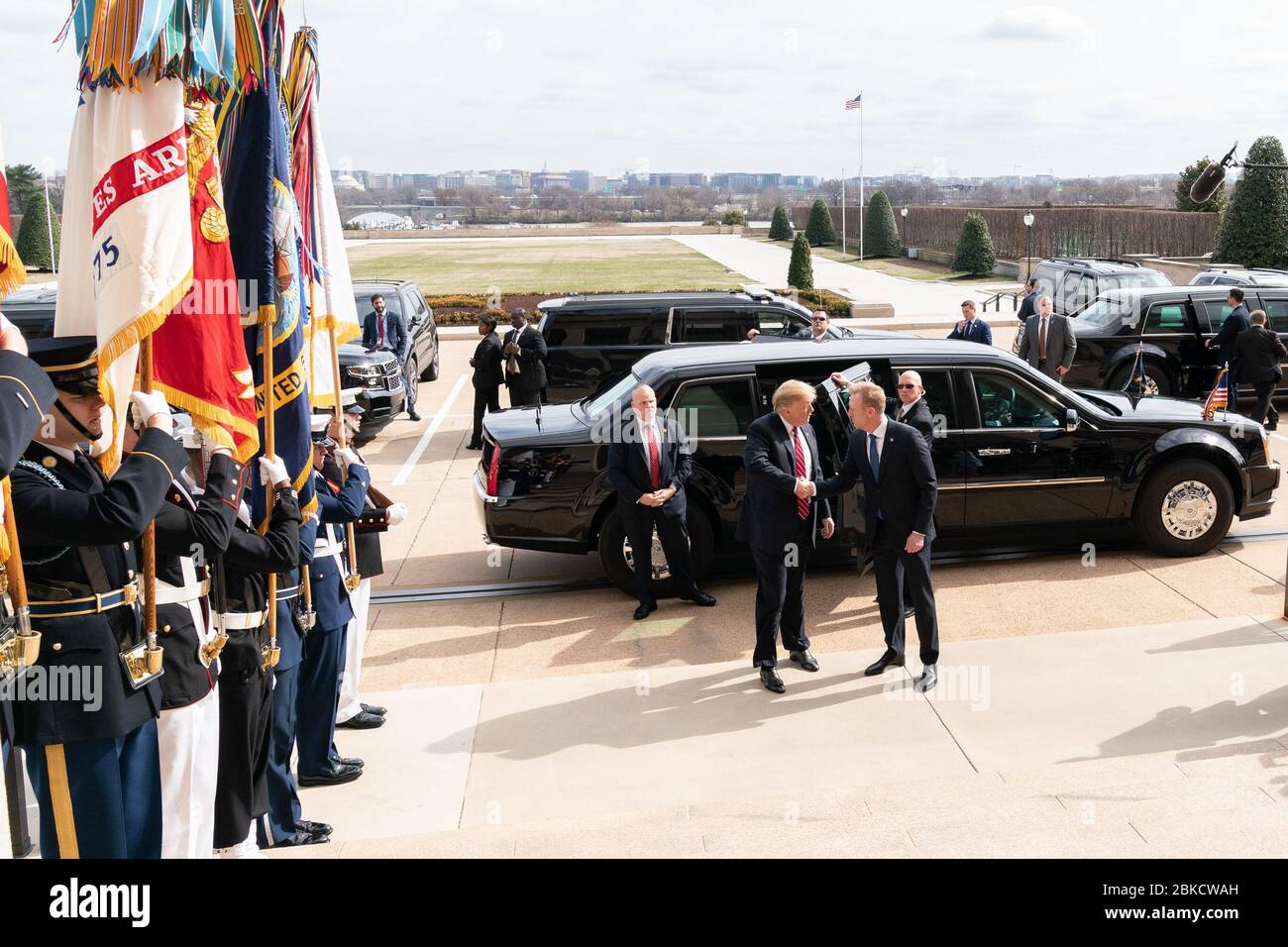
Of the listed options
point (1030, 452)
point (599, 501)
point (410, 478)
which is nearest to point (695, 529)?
point (599, 501)

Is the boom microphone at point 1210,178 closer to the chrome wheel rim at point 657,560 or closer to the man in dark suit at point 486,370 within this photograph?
the man in dark suit at point 486,370

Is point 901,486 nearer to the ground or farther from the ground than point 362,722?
farther from the ground

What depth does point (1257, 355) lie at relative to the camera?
1477cm

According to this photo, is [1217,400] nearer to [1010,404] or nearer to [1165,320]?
[1010,404]

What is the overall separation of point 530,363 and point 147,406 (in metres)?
10.8

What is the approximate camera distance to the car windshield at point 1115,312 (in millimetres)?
16812

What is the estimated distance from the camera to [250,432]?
516 cm

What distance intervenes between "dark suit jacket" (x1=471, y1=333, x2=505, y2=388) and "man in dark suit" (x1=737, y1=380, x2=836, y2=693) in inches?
296

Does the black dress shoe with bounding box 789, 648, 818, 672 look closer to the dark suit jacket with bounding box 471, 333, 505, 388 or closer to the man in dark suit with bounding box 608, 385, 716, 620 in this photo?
the man in dark suit with bounding box 608, 385, 716, 620

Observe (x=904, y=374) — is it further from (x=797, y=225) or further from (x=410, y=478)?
(x=797, y=225)

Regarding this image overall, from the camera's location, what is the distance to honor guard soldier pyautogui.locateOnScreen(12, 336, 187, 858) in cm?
397

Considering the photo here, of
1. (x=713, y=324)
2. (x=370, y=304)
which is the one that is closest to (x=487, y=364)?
(x=713, y=324)

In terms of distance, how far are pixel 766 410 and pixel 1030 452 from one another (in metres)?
2.07

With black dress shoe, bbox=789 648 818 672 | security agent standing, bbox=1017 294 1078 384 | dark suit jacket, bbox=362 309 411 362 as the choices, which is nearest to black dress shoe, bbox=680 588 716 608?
black dress shoe, bbox=789 648 818 672
